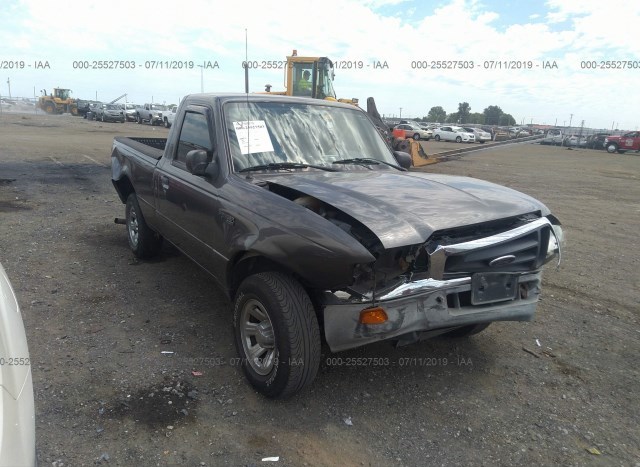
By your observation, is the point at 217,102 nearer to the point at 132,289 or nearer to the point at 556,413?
the point at 132,289

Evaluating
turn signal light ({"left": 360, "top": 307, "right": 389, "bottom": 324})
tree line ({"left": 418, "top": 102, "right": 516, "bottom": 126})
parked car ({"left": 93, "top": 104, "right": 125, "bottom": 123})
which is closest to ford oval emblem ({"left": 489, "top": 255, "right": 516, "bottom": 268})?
turn signal light ({"left": 360, "top": 307, "right": 389, "bottom": 324})

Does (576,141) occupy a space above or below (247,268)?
above

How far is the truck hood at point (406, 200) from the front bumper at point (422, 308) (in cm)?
17

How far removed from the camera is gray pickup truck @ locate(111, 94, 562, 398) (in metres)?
2.66

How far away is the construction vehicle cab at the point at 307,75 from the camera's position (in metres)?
16.2

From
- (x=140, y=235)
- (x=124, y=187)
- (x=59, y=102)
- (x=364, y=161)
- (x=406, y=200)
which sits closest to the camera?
(x=406, y=200)

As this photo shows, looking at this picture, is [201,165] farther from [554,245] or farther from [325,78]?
[325,78]

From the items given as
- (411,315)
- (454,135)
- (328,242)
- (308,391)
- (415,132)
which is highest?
(415,132)

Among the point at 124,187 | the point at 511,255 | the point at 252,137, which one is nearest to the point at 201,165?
the point at 252,137

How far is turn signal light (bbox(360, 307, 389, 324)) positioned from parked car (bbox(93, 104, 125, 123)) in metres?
40.4

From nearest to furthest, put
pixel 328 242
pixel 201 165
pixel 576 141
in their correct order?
1. pixel 328 242
2. pixel 201 165
3. pixel 576 141

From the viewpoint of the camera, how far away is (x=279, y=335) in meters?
2.76

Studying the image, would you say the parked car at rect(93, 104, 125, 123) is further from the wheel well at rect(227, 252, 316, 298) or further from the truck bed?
the wheel well at rect(227, 252, 316, 298)

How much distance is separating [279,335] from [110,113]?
132 ft
